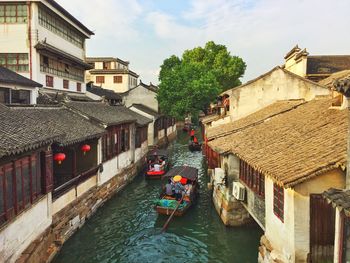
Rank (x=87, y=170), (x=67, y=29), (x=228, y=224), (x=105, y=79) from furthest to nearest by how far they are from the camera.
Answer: (x=105, y=79) → (x=67, y=29) → (x=87, y=170) → (x=228, y=224)

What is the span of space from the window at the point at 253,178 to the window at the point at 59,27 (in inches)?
672

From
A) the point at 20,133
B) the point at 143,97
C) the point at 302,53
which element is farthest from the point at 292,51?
the point at 20,133

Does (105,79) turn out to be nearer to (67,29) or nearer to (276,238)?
(67,29)

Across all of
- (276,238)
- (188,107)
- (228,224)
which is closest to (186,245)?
(228,224)

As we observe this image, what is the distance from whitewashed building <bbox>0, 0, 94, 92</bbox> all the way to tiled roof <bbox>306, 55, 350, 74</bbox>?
23.7 m

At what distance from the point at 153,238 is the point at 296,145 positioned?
7.97m

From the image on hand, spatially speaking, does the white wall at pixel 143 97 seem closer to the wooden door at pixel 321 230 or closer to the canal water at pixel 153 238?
the canal water at pixel 153 238

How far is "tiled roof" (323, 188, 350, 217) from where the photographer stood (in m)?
5.65

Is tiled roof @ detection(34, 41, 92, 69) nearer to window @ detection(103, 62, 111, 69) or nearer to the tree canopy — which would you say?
the tree canopy

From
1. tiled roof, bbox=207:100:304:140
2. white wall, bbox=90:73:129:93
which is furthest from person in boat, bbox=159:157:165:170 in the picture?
white wall, bbox=90:73:129:93

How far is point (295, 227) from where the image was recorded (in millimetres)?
8859

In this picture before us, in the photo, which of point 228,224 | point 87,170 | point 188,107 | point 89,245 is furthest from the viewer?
point 188,107

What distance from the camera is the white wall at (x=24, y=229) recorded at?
9273mm

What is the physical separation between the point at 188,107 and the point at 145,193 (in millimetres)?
17717
